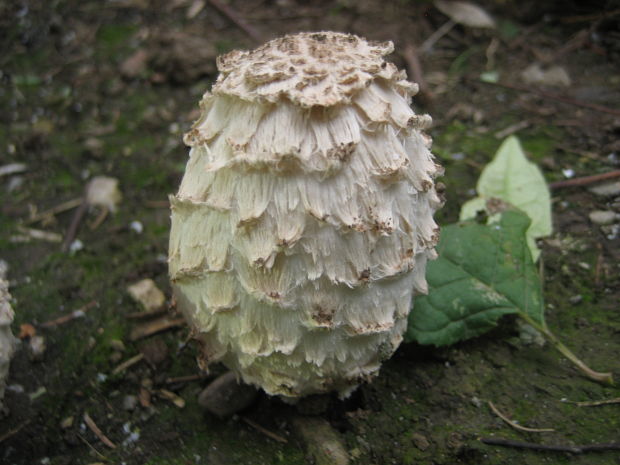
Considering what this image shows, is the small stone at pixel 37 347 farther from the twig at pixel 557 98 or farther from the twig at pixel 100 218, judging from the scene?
the twig at pixel 557 98

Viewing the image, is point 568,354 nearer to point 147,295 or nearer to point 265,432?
point 265,432

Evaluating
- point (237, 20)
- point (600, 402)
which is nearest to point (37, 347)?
point (600, 402)

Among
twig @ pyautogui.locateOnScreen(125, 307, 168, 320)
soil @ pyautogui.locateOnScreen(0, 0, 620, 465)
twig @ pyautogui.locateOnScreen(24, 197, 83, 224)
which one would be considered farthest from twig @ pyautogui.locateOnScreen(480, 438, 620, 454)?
twig @ pyautogui.locateOnScreen(24, 197, 83, 224)

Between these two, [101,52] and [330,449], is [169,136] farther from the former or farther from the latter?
[330,449]

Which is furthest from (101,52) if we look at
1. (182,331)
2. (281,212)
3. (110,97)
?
(281,212)

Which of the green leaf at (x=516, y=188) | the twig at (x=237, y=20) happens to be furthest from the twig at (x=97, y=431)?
the twig at (x=237, y=20)
